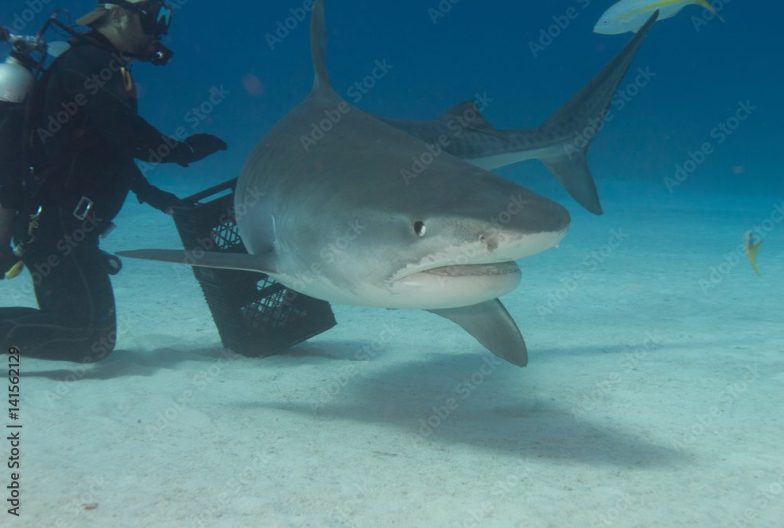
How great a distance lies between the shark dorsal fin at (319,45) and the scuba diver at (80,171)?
3.63 ft

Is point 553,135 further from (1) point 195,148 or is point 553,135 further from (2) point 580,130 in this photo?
(1) point 195,148

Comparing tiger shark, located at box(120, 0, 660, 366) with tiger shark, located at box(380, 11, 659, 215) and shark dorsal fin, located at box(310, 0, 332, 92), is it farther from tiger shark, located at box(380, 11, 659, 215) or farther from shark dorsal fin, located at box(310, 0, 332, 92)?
tiger shark, located at box(380, 11, 659, 215)

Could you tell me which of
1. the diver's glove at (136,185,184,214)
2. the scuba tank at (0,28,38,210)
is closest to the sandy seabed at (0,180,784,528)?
the diver's glove at (136,185,184,214)

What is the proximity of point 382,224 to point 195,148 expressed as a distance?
2574mm

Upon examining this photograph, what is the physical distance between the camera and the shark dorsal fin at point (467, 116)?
609 centimetres

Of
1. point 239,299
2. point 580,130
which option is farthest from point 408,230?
point 580,130

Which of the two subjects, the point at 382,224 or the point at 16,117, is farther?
the point at 16,117

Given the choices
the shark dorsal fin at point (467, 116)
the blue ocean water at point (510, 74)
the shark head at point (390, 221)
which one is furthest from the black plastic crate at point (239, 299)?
the blue ocean water at point (510, 74)

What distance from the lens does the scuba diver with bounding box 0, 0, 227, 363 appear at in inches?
176

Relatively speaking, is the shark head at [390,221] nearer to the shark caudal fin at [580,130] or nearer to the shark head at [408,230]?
the shark head at [408,230]

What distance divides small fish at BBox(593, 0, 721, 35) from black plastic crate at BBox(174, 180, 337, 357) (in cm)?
765

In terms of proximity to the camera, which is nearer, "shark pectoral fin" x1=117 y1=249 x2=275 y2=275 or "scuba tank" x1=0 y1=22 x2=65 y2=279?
"shark pectoral fin" x1=117 y1=249 x2=275 y2=275

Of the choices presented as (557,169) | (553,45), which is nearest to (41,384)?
(557,169)

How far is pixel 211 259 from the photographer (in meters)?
3.78
